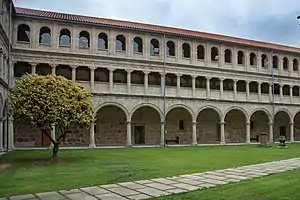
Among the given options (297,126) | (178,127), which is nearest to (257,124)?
(297,126)

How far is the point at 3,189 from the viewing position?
8727 millimetres

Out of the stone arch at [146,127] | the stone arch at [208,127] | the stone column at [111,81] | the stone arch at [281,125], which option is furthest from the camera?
the stone arch at [281,125]

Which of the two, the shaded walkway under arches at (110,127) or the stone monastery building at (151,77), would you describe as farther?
the shaded walkway under arches at (110,127)

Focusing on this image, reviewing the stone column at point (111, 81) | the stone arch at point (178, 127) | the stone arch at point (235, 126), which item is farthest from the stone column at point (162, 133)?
the stone arch at point (235, 126)

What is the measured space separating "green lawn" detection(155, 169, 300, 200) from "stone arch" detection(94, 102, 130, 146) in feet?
70.2

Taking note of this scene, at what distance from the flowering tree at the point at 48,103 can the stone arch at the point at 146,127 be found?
15162mm

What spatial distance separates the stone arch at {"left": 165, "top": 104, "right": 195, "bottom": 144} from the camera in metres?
33.0

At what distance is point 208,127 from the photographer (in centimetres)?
3516

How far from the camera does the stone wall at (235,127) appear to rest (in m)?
35.8

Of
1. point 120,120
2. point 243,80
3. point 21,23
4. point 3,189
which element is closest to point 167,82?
point 120,120

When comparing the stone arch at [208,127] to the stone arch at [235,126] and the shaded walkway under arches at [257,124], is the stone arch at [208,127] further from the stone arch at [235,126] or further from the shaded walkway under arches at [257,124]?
the shaded walkway under arches at [257,124]

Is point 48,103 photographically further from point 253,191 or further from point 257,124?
point 257,124

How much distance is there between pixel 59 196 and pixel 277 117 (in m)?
35.0

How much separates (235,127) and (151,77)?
11.3 meters
